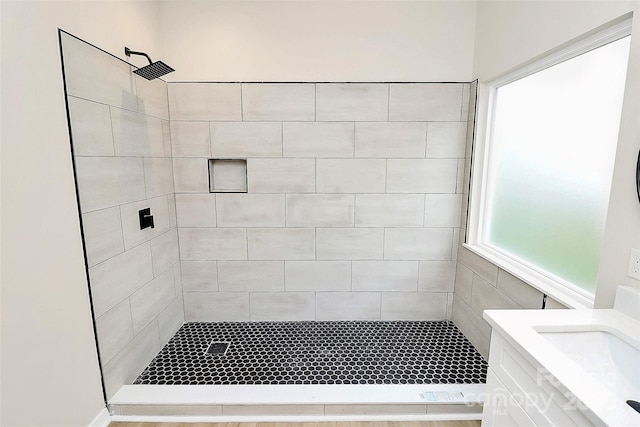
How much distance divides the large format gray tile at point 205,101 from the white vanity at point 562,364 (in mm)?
2291

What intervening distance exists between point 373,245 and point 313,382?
1.20 m

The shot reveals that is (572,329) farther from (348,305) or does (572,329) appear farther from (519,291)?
(348,305)

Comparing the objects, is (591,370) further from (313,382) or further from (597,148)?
(313,382)

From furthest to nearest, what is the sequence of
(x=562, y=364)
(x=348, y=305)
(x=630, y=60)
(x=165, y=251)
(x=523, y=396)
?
1. (x=348, y=305)
2. (x=165, y=251)
3. (x=630, y=60)
4. (x=523, y=396)
5. (x=562, y=364)

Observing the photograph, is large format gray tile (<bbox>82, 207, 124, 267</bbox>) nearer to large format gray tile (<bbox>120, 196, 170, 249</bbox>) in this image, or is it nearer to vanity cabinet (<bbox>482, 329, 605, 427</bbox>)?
large format gray tile (<bbox>120, 196, 170, 249</bbox>)

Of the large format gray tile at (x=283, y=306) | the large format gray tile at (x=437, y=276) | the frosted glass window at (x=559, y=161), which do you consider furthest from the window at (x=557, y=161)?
the large format gray tile at (x=283, y=306)

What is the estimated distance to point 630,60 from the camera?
1.28m

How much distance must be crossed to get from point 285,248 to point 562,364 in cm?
208

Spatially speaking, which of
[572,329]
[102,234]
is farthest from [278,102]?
[572,329]

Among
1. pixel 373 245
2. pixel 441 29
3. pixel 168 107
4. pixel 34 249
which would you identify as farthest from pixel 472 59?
pixel 34 249

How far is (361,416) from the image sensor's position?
1.88m

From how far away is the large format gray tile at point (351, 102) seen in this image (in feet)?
8.28

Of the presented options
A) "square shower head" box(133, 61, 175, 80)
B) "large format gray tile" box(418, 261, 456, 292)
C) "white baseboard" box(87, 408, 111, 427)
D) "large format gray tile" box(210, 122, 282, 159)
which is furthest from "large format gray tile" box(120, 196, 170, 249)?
"large format gray tile" box(418, 261, 456, 292)

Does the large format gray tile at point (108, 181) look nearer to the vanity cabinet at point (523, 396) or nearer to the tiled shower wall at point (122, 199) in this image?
the tiled shower wall at point (122, 199)
